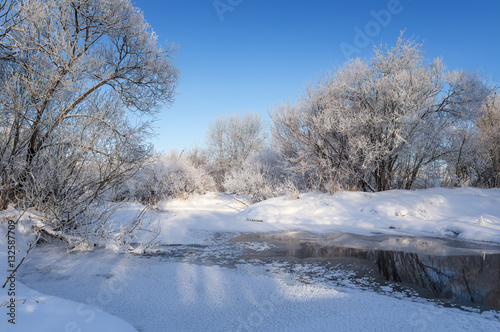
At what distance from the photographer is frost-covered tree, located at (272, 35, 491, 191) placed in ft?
43.0

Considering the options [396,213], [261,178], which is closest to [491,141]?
[396,213]

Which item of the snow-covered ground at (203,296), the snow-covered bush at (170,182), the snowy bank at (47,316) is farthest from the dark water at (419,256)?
the snow-covered bush at (170,182)

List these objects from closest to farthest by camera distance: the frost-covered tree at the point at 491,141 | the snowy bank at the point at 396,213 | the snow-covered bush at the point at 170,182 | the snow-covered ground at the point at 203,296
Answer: the snow-covered ground at the point at 203,296, the snowy bank at the point at 396,213, the frost-covered tree at the point at 491,141, the snow-covered bush at the point at 170,182

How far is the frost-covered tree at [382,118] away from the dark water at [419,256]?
5.91 metres

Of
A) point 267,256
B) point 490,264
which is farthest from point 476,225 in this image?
point 267,256

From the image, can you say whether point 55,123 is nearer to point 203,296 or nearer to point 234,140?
point 203,296

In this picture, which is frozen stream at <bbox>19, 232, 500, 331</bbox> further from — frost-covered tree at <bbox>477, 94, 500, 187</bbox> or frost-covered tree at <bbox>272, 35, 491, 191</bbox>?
frost-covered tree at <bbox>477, 94, 500, 187</bbox>

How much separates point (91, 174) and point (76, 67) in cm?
229

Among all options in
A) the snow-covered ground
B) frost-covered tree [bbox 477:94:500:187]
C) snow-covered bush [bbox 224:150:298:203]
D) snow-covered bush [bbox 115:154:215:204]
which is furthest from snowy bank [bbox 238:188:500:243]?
snow-covered bush [bbox 115:154:215:204]

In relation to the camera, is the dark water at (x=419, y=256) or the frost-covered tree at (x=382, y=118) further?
the frost-covered tree at (x=382, y=118)

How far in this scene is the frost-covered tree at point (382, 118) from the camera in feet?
43.0

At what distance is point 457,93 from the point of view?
1348 cm

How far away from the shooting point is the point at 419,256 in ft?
19.4

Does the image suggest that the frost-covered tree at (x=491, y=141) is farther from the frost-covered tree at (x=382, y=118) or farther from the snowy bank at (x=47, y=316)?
the snowy bank at (x=47, y=316)
